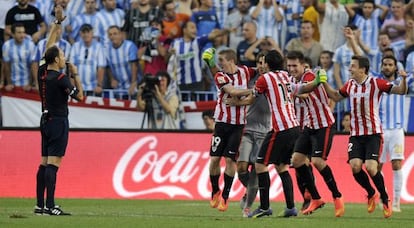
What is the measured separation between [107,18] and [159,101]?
8.29 ft

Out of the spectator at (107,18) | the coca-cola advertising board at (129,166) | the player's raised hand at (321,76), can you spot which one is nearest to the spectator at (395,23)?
the coca-cola advertising board at (129,166)

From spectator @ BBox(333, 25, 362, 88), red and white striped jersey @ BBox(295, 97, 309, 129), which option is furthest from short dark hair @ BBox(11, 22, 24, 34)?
red and white striped jersey @ BBox(295, 97, 309, 129)

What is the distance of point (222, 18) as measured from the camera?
25.0 metres

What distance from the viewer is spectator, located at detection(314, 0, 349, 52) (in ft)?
80.3

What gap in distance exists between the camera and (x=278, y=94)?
16016 mm

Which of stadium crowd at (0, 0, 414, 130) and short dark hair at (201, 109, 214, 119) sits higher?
stadium crowd at (0, 0, 414, 130)

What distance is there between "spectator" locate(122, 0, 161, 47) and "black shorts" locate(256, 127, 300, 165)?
926cm

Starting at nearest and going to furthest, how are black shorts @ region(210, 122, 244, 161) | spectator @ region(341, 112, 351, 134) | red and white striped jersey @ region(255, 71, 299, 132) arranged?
red and white striped jersey @ region(255, 71, 299, 132)
black shorts @ region(210, 122, 244, 161)
spectator @ region(341, 112, 351, 134)

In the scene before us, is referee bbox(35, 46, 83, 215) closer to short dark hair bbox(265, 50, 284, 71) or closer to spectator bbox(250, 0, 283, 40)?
short dark hair bbox(265, 50, 284, 71)

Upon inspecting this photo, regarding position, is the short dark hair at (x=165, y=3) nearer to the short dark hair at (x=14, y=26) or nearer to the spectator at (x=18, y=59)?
the spectator at (x=18, y=59)

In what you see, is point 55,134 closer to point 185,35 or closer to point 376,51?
point 185,35

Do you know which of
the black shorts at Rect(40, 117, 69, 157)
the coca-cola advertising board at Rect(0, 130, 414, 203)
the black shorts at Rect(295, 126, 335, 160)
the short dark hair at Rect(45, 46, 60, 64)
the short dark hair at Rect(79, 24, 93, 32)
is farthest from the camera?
the short dark hair at Rect(79, 24, 93, 32)

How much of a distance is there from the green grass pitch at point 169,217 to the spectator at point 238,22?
197 inches

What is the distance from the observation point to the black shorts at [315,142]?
1748 cm
